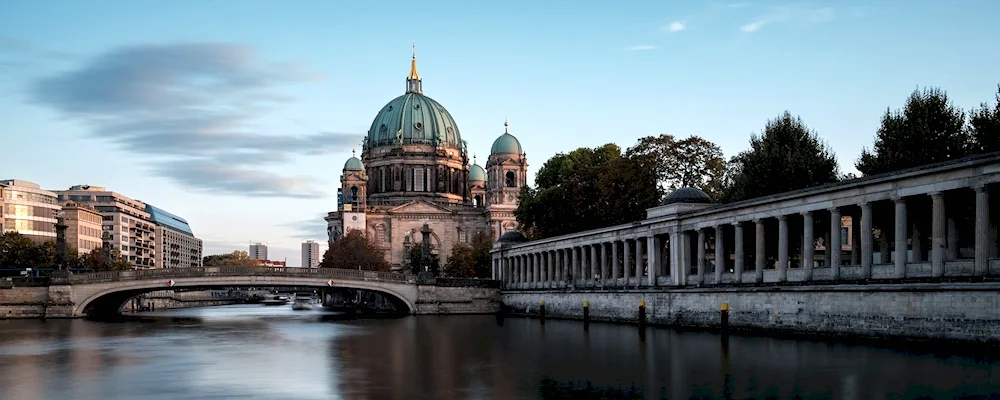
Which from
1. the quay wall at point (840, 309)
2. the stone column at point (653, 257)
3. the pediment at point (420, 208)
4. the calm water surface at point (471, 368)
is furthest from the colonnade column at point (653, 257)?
the pediment at point (420, 208)

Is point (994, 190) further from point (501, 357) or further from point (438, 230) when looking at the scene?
point (438, 230)

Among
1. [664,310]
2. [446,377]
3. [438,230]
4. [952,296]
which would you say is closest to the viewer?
[446,377]

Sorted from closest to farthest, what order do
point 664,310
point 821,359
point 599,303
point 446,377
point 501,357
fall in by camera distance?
1. point 446,377
2. point 821,359
3. point 501,357
4. point 664,310
5. point 599,303

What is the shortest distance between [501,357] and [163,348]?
18.1 metres

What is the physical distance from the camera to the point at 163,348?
52.0 metres

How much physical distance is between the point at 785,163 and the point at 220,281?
158ft

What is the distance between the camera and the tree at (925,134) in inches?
2625

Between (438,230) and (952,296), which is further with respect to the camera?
(438,230)

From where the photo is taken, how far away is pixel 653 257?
69250 millimetres

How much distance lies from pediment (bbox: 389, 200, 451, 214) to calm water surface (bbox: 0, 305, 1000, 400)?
129 m

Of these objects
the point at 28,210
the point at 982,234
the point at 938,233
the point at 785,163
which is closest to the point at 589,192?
the point at 785,163

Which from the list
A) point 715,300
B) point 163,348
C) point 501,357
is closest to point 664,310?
point 715,300

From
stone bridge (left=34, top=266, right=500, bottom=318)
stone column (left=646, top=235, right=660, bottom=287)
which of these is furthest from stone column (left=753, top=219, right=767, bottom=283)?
stone bridge (left=34, top=266, right=500, bottom=318)

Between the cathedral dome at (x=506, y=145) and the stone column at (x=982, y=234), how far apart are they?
5933 inches
